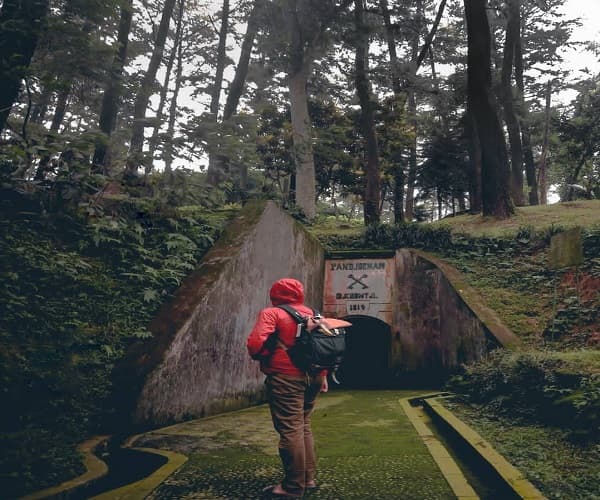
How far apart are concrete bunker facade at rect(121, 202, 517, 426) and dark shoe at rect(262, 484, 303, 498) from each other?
283 centimetres

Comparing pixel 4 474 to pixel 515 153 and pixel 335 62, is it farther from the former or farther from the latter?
pixel 515 153

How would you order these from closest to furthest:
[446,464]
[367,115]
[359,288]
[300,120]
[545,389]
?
1. [446,464]
2. [545,389]
3. [359,288]
4. [367,115]
5. [300,120]

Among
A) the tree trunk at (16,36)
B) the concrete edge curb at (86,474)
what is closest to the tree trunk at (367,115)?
the tree trunk at (16,36)

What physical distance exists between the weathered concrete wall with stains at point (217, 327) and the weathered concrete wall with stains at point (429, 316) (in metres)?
4.50

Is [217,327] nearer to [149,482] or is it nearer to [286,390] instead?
[149,482]

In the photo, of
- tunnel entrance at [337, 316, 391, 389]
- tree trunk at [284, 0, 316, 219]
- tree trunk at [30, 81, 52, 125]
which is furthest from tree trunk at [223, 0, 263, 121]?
tunnel entrance at [337, 316, 391, 389]

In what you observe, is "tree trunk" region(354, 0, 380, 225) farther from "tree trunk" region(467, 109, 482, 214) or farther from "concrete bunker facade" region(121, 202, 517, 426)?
"tree trunk" region(467, 109, 482, 214)

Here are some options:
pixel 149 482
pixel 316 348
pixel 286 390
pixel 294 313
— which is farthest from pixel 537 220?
pixel 149 482

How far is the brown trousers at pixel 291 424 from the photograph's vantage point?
3852 millimetres

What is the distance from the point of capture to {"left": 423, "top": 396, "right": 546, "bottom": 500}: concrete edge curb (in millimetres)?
3652

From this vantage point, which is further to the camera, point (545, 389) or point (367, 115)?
point (367, 115)

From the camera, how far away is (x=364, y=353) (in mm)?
16281

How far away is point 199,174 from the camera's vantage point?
92.4ft

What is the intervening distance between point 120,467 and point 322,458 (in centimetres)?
217
